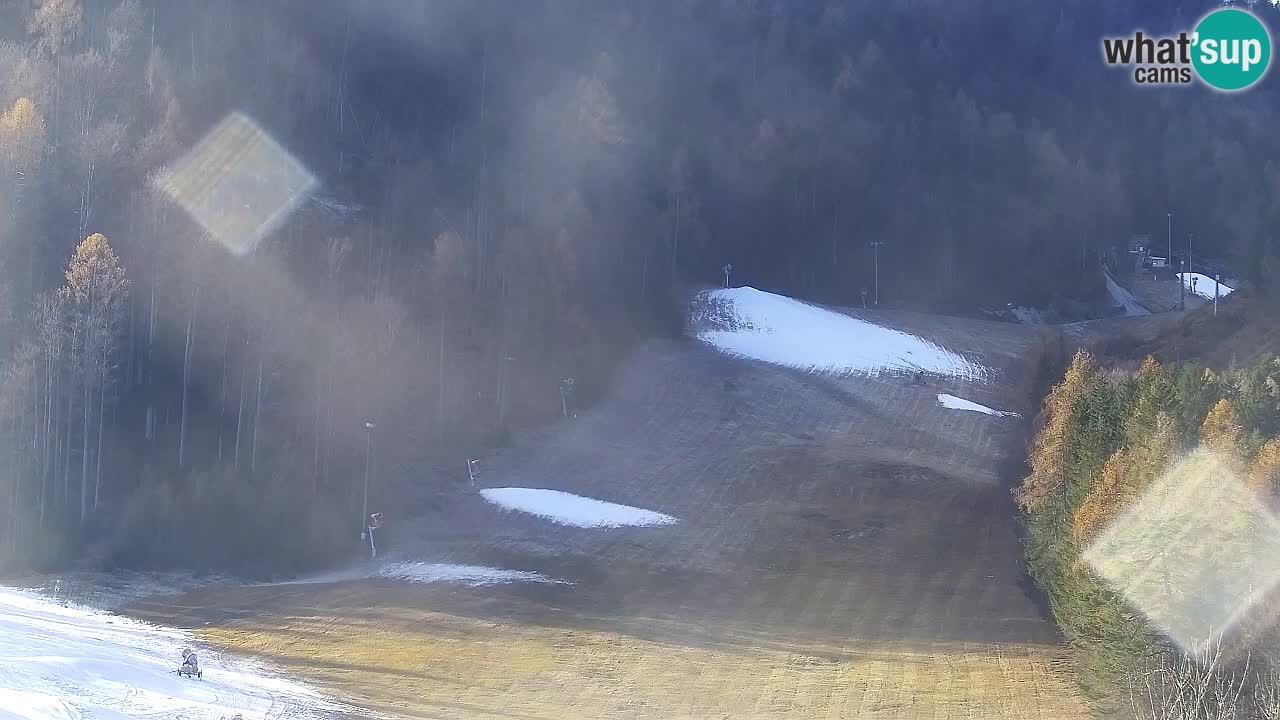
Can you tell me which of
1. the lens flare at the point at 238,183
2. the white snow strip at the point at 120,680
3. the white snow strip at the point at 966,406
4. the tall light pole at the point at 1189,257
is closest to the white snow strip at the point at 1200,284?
the tall light pole at the point at 1189,257

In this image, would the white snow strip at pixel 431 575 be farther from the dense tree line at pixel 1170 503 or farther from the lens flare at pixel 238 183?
the lens flare at pixel 238 183

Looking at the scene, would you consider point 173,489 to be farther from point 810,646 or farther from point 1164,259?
point 1164,259

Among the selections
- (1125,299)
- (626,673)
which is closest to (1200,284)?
(1125,299)

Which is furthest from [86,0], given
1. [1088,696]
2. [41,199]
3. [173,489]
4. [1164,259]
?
[1164,259]

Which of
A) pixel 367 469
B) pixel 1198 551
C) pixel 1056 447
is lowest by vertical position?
pixel 367 469

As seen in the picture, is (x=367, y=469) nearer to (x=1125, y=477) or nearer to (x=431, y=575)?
(x=431, y=575)

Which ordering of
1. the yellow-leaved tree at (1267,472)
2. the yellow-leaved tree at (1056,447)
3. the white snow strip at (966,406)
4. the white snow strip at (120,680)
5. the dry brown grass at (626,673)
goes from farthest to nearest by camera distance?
the white snow strip at (966,406) < the yellow-leaved tree at (1056,447) < the dry brown grass at (626,673) < the white snow strip at (120,680) < the yellow-leaved tree at (1267,472)

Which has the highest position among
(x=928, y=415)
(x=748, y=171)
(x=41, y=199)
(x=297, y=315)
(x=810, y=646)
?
(x=748, y=171)
